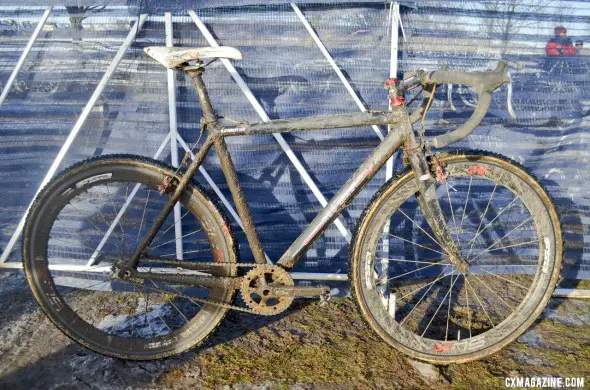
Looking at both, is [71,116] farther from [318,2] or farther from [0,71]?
[318,2]

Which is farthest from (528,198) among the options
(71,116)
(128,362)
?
(71,116)

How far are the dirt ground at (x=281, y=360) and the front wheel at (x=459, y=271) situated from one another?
7.5 inches

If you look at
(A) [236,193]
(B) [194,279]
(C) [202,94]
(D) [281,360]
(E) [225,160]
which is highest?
(C) [202,94]

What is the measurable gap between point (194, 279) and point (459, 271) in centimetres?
172

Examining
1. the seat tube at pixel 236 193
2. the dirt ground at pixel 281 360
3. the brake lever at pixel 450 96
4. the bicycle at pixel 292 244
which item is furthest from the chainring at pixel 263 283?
the brake lever at pixel 450 96

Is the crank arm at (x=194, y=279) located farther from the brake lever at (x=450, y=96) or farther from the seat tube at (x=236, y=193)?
the brake lever at (x=450, y=96)

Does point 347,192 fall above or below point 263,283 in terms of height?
above

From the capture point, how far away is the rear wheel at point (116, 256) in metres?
3.17

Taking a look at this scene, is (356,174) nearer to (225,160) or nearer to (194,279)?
(225,160)

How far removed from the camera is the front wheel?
3.19 metres

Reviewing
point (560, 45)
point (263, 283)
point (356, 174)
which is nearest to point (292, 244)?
point (263, 283)

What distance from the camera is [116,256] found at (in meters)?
4.00

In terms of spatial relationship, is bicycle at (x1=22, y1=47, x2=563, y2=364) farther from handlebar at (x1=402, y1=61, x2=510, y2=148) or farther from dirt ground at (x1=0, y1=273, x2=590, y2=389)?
dirt ground at (x1=0, y1=273, x2=590, y2=389)

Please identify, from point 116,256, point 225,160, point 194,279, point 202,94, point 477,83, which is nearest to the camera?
point 477,83
